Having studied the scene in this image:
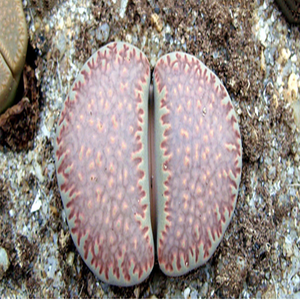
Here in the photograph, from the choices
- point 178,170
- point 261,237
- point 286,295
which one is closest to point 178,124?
point 178,170

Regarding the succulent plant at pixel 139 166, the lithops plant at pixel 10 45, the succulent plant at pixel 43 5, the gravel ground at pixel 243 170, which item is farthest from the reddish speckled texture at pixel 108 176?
the succulent plant at pixel 43 5

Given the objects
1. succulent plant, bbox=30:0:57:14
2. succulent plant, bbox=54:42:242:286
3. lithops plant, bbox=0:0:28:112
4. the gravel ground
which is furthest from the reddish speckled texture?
succulent plant, bbox=30:0:57:14

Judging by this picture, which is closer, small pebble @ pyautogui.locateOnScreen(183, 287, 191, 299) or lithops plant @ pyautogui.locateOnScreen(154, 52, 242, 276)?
lithops plant @ pyautogui.locateOnScreen(154, 52, 242, 276)

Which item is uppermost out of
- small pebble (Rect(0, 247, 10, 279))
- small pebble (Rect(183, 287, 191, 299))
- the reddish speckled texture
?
the reddish speckled texture

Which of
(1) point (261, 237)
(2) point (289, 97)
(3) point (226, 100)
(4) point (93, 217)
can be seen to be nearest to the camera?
(4) point (93, 217)

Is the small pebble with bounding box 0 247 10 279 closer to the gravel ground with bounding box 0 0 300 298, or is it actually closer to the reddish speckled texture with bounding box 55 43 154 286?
the gravel ground with bounding box 0 0 300 298

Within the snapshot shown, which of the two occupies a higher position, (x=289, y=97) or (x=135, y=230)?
(x=135, y=230)

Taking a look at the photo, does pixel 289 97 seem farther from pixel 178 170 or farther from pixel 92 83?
pixel 92 83
